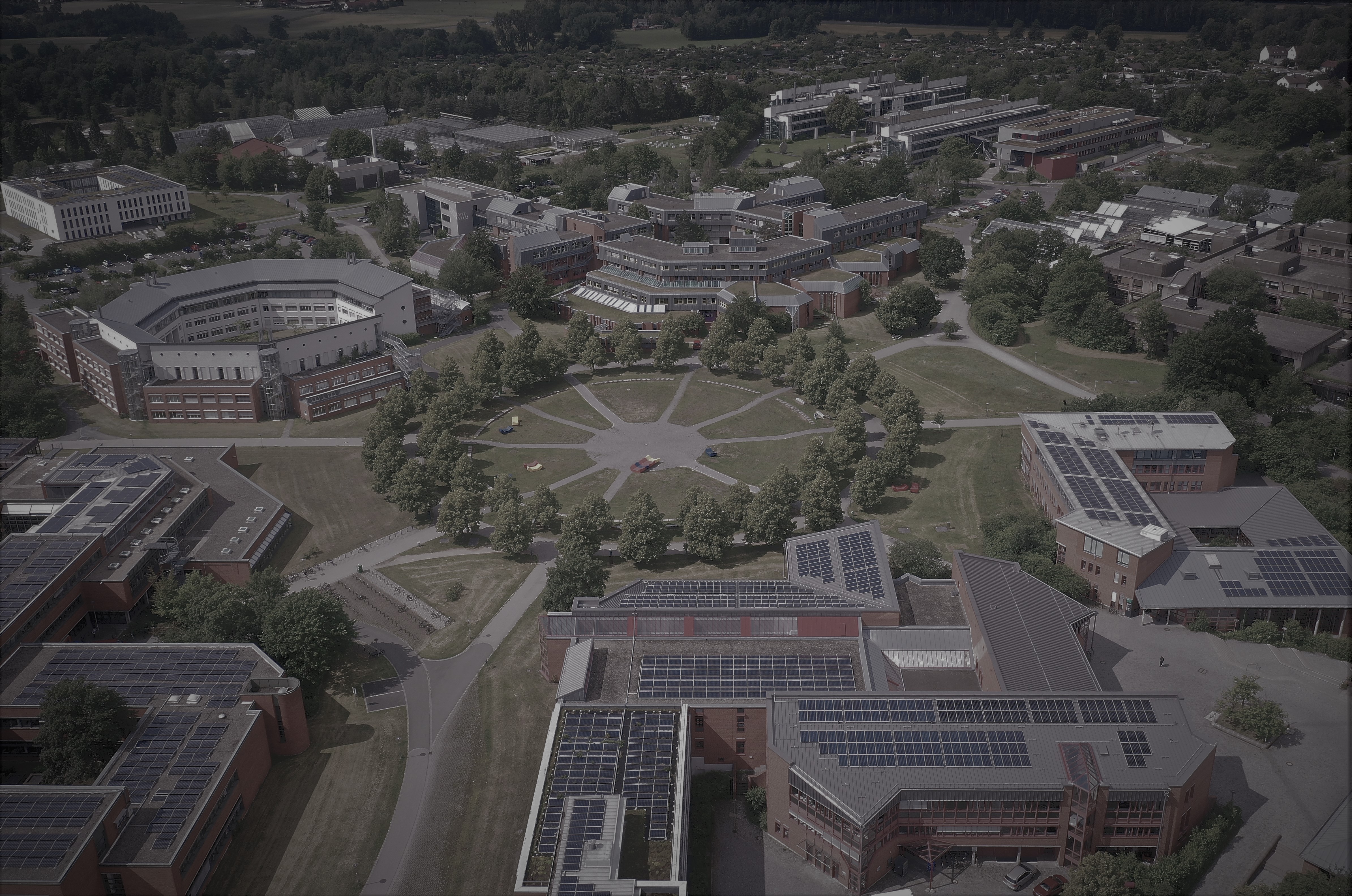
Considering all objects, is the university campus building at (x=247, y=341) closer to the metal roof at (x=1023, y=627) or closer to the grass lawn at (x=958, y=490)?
the grass lawn at (x=958, y=490)

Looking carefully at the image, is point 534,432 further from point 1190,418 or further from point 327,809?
point 1190,418

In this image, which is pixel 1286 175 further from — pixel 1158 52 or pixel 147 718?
pixel 147 718

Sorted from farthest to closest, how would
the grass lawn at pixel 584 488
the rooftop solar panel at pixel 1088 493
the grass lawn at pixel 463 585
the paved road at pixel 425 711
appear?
the grass lawn at pixel 584 488, the rooftop solar panel at pixel 1088 493, the grass lawn at pixel 463 585, the paved road at pixel 425 711

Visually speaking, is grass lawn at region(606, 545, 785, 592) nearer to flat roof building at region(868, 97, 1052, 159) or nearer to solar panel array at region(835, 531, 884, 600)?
solar panel array at region(835, 531, 884, 600)

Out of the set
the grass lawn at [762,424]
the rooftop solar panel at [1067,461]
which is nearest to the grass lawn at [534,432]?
the grass lawn at [762,424]

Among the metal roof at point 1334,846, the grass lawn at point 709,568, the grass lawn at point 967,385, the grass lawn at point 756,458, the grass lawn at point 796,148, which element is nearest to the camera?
the metal roof at point 1334,846

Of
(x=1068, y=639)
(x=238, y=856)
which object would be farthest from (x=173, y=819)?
(x=1068, y=639)
